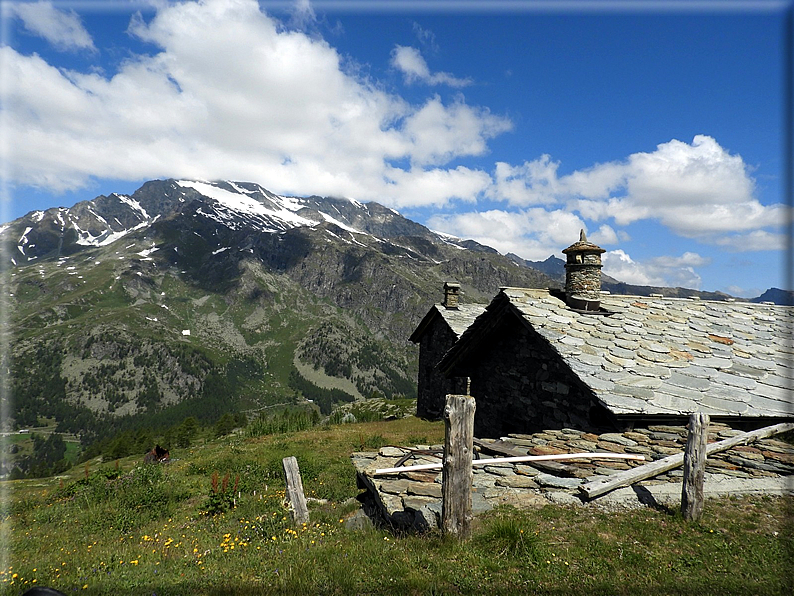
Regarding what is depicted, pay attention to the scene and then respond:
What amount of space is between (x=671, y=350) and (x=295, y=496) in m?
12.2

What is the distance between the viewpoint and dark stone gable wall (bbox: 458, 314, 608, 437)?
12.6m

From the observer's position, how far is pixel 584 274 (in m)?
16.4

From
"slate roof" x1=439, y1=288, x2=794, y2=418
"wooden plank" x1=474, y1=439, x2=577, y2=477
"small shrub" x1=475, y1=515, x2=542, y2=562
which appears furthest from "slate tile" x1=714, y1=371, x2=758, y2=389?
"small shrub" x1=475, y1=515, x2=542, y2=562

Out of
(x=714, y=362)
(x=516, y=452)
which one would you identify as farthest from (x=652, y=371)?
(x=516, y=452)

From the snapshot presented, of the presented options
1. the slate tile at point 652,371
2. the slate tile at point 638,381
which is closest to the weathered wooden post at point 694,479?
the slate tile at point 638,381

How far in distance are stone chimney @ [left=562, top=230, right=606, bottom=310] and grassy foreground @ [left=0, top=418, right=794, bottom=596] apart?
9.34 m

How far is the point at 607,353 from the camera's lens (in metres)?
13.0

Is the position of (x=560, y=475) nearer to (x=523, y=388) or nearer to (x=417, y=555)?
(x=417, y=555)

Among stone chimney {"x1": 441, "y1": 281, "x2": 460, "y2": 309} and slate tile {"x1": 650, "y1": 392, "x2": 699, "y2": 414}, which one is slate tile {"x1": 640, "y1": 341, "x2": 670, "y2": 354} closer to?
slate tile {"x1": 650, "y1": 392, "x2": 699, "y2": 414}

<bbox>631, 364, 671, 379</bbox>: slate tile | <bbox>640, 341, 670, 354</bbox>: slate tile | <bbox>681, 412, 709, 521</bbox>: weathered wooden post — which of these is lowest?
<bbox>681, 412, 709, 521</bbox>: weathered wooden post

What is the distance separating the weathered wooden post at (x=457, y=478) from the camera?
20.6 feet

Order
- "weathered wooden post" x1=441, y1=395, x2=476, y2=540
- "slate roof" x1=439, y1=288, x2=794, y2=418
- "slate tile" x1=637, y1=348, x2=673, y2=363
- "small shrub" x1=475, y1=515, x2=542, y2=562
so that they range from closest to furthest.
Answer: "small shrub" x1=475, y1=515, x2=542, y2=562, "weathered wooden post" x1=441, y1=395, x2=476, y2=540, "slate roof" x1=439, y1=288, x2=794, y2=418, "slate tile" x1=637, y1=348, x2=673, y2=363

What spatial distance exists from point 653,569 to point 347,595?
4.07m

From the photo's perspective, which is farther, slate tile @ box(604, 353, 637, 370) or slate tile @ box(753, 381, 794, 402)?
slate tile @ box(604, 353, 637, 370)
